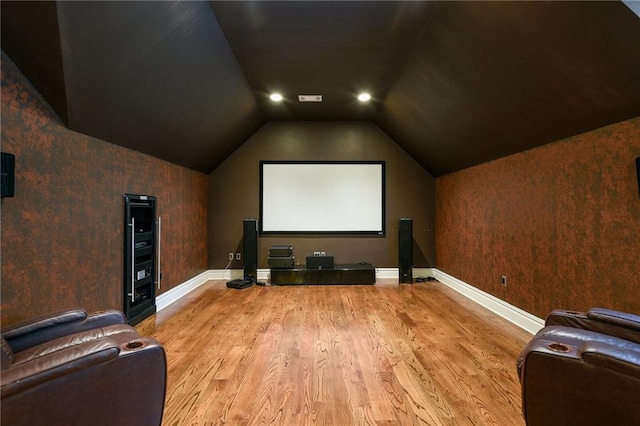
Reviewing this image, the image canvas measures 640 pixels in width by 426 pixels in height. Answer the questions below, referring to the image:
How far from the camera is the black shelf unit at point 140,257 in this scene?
2977 millimetres

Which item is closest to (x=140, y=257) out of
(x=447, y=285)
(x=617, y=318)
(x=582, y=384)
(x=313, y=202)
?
(x=313, y=202)

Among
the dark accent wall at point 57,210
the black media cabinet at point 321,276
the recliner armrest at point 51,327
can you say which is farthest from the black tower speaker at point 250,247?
the recliner armrest at point 51,327

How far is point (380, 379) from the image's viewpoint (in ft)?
6.76

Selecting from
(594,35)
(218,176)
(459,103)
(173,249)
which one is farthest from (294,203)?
(594,35)

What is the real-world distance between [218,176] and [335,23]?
3528 mm

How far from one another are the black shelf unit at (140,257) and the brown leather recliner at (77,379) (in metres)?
1.49

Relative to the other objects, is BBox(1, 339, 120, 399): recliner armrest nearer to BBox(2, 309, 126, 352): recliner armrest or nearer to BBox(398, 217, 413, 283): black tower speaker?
BBox(2, 309, 126, 352): recliner armrest

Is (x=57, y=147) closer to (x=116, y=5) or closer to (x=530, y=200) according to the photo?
(x=116, y=5)

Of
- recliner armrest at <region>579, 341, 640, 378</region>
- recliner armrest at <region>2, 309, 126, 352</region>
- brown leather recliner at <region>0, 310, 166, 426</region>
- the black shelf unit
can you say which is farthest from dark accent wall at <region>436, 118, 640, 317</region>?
the black shelf unit

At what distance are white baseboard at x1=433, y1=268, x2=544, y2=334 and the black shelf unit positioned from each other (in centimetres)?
412

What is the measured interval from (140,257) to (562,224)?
4.30 m

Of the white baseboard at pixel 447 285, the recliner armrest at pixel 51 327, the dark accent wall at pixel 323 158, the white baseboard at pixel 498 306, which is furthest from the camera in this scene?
the dark accent wall at pixel 323 158

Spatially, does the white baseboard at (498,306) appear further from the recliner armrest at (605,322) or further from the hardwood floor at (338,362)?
the recliner armrest at (605,322)

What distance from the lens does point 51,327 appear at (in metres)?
1.59
